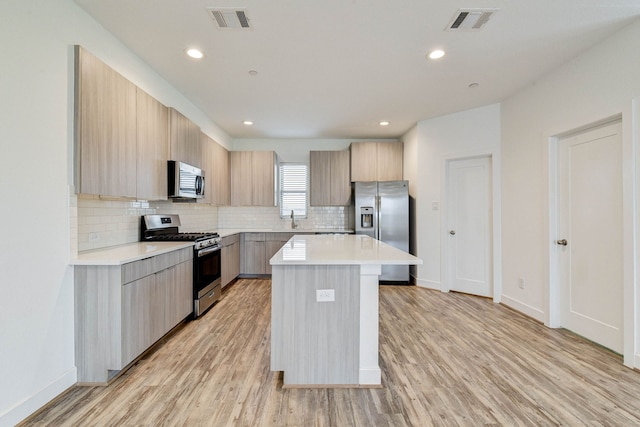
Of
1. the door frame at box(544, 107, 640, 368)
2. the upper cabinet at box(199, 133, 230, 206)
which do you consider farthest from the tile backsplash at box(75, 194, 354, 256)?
the door frame at box(544, 107, 640, 368)

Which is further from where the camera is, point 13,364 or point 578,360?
point 578,360

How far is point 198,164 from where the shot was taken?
147 inches

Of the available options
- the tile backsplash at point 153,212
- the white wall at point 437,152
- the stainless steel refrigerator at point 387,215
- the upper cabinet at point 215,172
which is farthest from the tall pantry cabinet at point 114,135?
the white wall at point 437,152

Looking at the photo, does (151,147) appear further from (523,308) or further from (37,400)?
(523,308)

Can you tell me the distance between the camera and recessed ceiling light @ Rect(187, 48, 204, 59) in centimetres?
257

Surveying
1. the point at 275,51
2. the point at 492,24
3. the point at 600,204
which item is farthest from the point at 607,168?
the point at 275,51

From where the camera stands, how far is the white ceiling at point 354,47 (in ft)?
6.72

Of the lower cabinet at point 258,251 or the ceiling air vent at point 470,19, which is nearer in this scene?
the ceiling air vent at point 470,19

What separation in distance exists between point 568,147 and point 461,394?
8.88ft

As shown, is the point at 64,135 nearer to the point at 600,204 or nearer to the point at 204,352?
the point at 204,352

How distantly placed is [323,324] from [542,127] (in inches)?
128

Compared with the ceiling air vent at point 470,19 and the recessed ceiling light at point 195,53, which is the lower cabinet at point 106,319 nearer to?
the recessed ceiling light at point 195,53

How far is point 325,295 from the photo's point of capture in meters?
1.96

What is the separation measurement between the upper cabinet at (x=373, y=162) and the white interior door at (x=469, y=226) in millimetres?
1140
